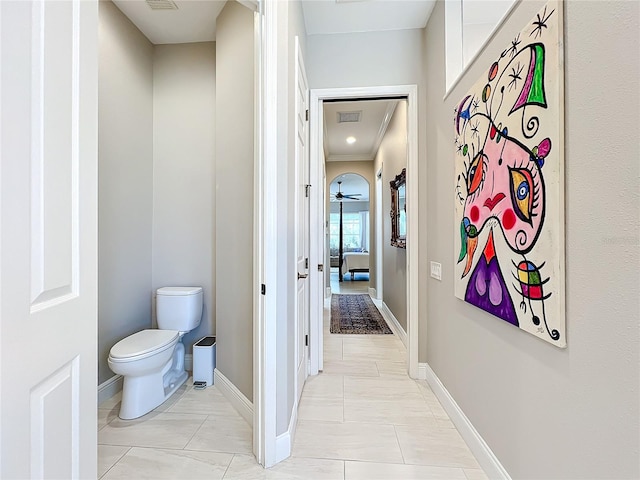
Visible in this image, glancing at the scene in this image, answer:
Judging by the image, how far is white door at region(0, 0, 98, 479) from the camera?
63 centimetres

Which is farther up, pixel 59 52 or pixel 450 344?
pixel 59 52

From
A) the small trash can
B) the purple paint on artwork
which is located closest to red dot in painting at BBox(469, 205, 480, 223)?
the purple paint on artwork

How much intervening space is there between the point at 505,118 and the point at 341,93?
1.63 meters

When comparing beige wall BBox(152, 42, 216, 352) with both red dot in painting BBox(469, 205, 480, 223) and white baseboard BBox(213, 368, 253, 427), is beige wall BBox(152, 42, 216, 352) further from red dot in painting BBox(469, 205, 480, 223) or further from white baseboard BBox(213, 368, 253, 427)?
red dot in painting BBox(469, 205, 480, 223)

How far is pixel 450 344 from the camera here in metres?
2.06

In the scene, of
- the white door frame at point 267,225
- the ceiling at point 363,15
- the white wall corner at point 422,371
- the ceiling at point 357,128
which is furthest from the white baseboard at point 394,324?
the ceiling at point 363,15

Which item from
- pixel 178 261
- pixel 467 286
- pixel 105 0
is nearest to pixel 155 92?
pixel 105 0

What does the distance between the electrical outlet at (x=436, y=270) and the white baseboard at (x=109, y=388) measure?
2502 millimetres

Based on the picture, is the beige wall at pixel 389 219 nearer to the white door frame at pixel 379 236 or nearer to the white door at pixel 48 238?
the white door frame at pixel 379 236

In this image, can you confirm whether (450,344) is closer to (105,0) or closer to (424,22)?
(424,22)

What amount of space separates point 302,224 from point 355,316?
275 centimetres

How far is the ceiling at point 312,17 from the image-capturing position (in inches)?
91.0

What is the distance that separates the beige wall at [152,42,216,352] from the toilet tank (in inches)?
7.9

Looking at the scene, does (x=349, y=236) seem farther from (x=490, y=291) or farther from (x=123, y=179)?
(x=490, y=291)
